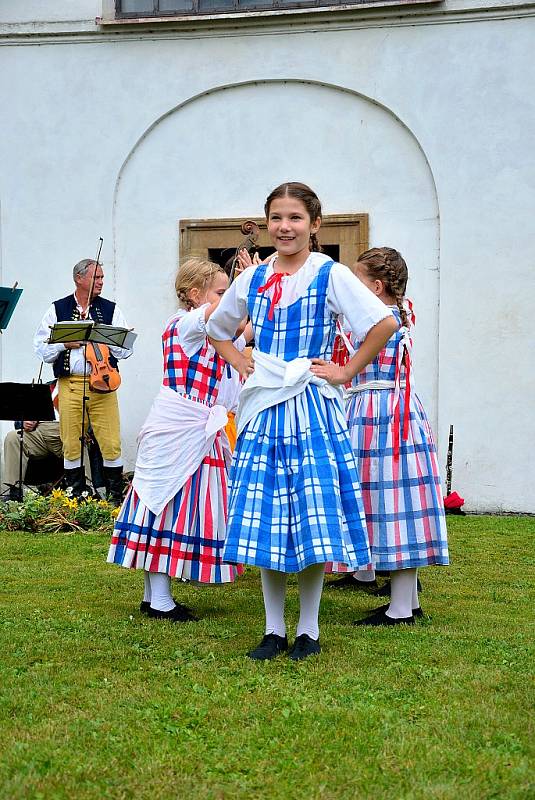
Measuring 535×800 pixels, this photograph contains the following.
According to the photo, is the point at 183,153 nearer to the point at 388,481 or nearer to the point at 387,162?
the point at 387,162

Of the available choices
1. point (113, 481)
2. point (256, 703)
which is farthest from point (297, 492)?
point (113, 481)

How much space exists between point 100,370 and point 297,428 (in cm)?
527

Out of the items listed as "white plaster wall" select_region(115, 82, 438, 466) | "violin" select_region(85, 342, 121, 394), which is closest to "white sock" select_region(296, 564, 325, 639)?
"violin" select_region(85, 342, 121, 394)

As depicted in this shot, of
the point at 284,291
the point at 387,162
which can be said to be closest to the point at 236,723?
the point at 284,291

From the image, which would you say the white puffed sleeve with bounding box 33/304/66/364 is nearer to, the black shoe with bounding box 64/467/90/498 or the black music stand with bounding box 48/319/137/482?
the black music stand with bounding box 48/319/137/482

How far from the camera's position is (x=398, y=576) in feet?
16.3

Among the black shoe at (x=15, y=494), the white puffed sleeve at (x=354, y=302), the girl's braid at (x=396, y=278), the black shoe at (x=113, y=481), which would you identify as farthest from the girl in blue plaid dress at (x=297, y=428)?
the black shoe at (x=15, y=494)

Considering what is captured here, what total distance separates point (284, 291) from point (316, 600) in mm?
1208

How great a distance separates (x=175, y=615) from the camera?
499 centimetres

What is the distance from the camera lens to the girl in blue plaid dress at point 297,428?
161 inches

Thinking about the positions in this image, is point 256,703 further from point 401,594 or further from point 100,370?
point 100,370

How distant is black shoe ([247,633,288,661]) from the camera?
4.13m

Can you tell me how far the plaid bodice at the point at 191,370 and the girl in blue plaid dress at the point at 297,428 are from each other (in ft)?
2.99

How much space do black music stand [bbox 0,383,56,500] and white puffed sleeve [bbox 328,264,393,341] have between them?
15.1ft
